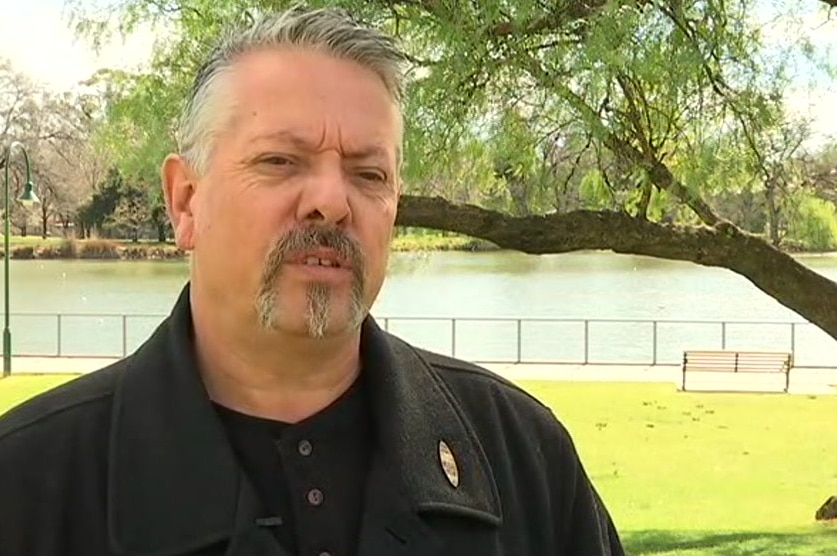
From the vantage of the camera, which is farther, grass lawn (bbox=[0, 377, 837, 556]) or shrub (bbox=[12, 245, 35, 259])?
shrub (bbox=[12, 245, 35, 259])

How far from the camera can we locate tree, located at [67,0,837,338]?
6.36 metres

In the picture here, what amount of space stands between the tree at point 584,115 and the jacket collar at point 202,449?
13.9 feet

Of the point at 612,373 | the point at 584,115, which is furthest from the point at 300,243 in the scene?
the point at 612,373

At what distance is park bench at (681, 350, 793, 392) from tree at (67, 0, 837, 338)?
38.3 ft

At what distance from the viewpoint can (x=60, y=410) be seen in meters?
1.49

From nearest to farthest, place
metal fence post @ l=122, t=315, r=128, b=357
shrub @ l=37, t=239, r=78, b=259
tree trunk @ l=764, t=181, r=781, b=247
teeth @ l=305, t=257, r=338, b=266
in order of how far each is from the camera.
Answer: teeth @ l=305, t=257, r=338, b=266, tree trunk @ l=764, t=181, r=781, b=247, metal fence post @ l=122, t=315, r=128, b=357, shrub @ l=37, t=239, r=78, b=259

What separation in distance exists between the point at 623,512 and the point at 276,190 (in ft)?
32.0

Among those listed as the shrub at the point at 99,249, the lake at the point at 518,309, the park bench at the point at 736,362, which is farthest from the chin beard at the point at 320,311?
the shrub at the point at 99,249

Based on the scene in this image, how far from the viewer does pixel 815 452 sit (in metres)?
13.9

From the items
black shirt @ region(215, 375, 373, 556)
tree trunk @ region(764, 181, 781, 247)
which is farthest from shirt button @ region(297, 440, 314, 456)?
tree trunk @ region(764, 181, 781, 247)

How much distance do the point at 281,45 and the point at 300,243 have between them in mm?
277

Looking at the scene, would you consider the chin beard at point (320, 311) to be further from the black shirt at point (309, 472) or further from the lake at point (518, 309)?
the lake at point (518, 309)

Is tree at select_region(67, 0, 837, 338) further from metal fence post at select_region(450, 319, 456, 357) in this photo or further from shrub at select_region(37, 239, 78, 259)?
shrub at select_region(37, 239, 78, 259)

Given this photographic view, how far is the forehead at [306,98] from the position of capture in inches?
60.2
